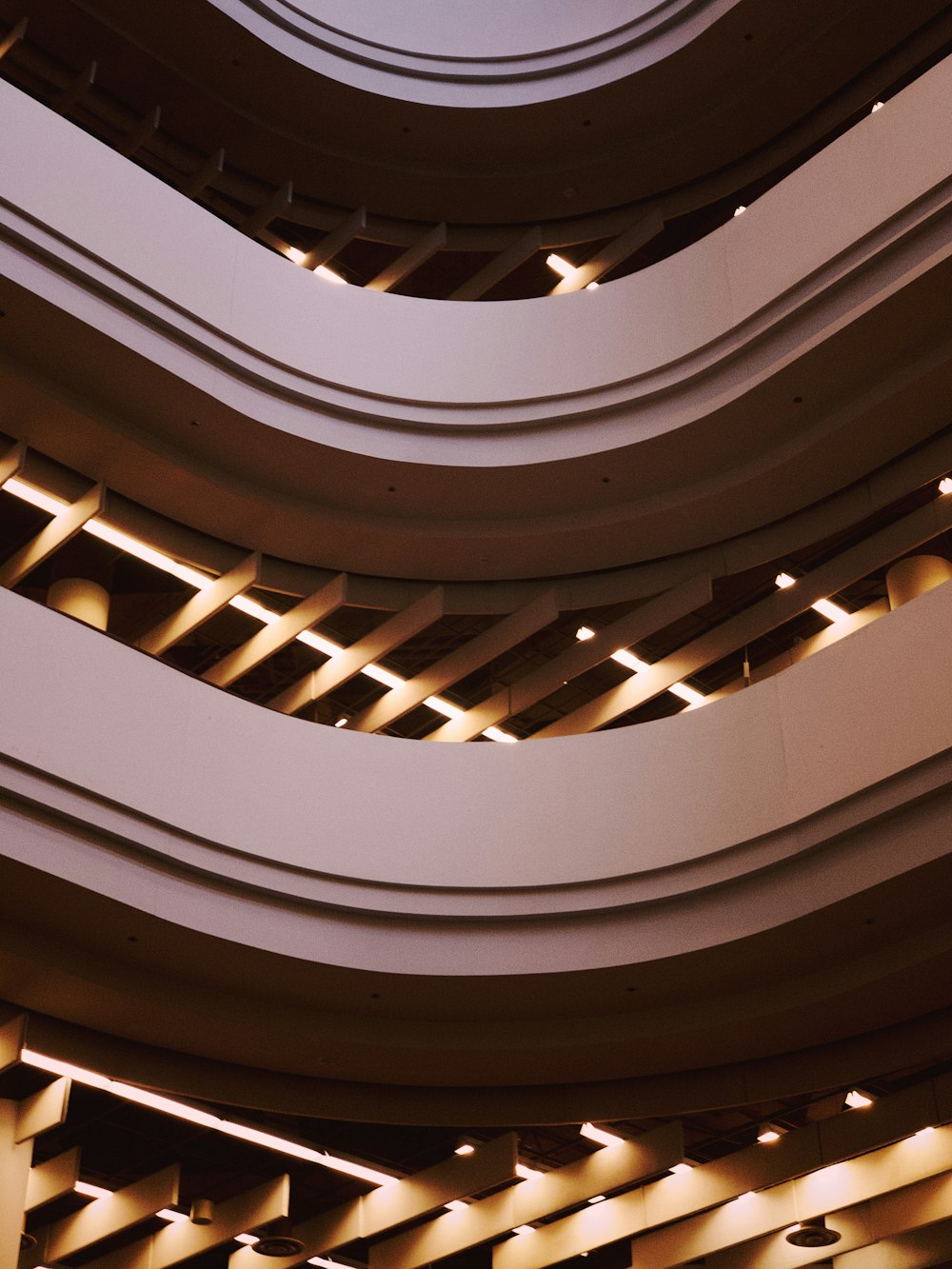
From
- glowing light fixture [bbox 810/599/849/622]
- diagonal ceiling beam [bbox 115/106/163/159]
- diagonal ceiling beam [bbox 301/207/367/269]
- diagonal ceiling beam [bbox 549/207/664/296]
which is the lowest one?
glowing light fixture [bbox 810/599/849/622]

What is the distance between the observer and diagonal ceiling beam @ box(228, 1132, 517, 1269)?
12.2 metres

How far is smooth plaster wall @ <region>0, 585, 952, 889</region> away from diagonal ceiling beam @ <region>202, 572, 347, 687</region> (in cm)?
189

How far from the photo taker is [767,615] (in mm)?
13336

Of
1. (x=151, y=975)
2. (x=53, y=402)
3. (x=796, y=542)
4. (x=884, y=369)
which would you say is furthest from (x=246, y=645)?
(x=884, y=369)

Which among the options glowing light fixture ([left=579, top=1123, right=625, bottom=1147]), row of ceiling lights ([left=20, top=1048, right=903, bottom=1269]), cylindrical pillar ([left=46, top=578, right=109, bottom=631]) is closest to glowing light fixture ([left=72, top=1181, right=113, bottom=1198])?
row of ceiling lights ([left=20, top=1048, right=903, bottom=1269])

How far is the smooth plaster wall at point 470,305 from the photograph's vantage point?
11.7 m

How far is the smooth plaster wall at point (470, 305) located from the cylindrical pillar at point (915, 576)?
2.59m

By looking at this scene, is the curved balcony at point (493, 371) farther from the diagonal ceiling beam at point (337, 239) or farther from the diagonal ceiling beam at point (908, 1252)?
the diagonal ceiling beam at point (908, 1252)

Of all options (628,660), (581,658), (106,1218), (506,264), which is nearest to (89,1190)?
(106,1218)

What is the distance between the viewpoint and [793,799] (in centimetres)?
1045

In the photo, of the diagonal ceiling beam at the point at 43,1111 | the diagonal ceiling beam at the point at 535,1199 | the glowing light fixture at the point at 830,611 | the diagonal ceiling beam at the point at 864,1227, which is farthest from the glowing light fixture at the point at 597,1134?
the glowing light fixture at the point at 830,611

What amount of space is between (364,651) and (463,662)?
2.78 ft

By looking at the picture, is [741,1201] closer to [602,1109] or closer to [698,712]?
[602,1109]

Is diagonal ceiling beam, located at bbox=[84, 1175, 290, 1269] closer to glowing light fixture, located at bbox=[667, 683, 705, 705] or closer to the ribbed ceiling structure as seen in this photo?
the ribbed ceiling structure
